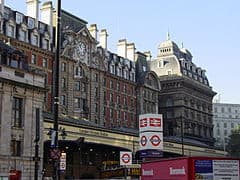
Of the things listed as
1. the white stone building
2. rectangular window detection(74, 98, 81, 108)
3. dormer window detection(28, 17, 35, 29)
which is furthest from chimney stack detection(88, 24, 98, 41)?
the white stone building

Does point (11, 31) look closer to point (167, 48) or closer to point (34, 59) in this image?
point (34, 59)

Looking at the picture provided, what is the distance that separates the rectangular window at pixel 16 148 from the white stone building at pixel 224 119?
482 ft

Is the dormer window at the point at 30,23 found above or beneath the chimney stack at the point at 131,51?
beneath

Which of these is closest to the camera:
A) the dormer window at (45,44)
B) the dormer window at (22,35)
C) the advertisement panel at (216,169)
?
the advertisement panel at (216,169)

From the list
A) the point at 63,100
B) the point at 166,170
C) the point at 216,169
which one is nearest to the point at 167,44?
the point at 63,100

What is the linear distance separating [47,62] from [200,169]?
66.0 metres

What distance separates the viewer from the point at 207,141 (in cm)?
12581

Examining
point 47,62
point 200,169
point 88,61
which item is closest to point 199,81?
point 88,61

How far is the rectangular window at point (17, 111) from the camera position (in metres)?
43.1

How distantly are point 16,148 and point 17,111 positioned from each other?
3.46 m

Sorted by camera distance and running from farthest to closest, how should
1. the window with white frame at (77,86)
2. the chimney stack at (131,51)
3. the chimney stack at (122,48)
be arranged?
the chimney stack at (131,51)
the chimney stack at (122,48)
the window with white frame at (77,86)

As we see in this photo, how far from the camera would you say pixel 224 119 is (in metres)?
186

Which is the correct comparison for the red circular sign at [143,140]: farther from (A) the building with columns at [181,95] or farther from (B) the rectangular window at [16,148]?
(A) the building with columns at [181,95]

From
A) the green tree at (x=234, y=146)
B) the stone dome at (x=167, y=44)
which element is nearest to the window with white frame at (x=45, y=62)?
the green tree at (x=234, y=146)
